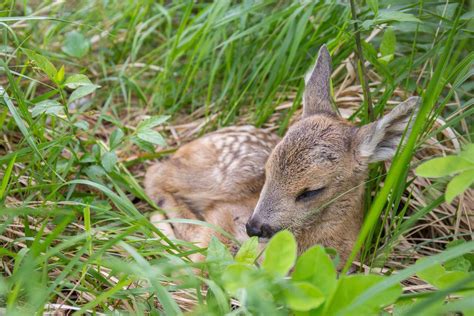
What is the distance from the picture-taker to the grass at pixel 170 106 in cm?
288

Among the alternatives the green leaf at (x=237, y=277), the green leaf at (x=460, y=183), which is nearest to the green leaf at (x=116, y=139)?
the green leaf at (x=237, y=277)

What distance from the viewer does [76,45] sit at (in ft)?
14.5

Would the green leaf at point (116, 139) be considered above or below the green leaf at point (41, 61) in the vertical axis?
below

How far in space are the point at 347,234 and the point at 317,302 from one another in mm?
1469

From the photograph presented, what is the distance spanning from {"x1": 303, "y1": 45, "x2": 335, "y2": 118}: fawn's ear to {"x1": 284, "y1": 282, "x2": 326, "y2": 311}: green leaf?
1.76 meters

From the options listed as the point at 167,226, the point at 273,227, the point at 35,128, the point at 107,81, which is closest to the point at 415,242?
the point at 273,227

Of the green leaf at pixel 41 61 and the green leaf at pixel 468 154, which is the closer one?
Answer: the green leaf at pixel 468 154

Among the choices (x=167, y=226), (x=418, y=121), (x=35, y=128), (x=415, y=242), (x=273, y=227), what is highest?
(x=418, y=121)

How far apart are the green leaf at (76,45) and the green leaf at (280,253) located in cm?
259

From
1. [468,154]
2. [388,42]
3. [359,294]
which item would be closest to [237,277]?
[359,294]

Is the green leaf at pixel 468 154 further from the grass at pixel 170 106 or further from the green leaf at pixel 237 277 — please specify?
the green leaf at pixel 237 277

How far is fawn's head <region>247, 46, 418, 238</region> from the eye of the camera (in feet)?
11.1

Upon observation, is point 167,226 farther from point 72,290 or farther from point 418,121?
point 418,121

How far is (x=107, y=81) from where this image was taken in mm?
4914
